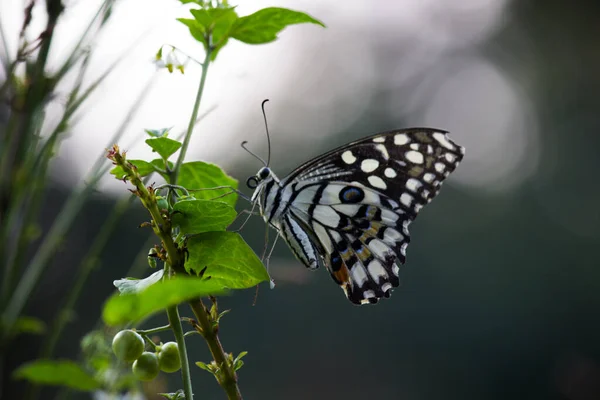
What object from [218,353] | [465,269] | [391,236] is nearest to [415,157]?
[391,236]

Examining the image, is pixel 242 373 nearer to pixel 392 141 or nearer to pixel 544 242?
pixel 544 242

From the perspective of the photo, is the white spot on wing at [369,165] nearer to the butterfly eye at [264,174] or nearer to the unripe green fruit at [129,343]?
the butterfly eye at [264,174]

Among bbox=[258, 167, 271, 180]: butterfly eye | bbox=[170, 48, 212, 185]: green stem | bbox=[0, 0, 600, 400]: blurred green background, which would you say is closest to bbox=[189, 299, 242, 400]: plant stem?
bbox=[170, 48, 212, 185]: green stem

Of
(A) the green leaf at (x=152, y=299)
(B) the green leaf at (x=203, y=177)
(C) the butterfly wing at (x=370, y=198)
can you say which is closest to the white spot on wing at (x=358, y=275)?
(C) the butterfly wing at (x=370, y=198)

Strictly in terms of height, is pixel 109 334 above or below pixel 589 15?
below

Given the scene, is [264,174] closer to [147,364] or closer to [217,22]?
[217,22]

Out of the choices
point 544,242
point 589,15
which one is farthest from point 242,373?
point 589,15
